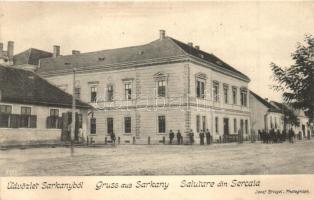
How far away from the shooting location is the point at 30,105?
14.9 m

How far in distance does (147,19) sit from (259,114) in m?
18.2

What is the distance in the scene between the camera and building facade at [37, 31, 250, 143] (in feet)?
60.7

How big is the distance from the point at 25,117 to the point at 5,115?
87 centimetres

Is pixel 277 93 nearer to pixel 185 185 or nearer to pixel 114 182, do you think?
pixel 185 185

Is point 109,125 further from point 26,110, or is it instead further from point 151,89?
point 26,110

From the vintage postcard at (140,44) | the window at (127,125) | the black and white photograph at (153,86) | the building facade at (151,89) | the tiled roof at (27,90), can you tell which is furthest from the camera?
the window at (127,125)

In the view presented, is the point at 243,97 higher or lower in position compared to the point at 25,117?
higher

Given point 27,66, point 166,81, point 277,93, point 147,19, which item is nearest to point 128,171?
point 147,19

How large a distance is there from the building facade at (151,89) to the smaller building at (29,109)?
2.82 metres

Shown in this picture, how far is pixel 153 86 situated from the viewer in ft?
63.1

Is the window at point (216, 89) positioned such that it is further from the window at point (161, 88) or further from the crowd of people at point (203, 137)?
the window at point (161, 88)

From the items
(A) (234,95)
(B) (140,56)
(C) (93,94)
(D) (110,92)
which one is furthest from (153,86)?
(A) (234,95)

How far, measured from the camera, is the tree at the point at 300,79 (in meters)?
8.73

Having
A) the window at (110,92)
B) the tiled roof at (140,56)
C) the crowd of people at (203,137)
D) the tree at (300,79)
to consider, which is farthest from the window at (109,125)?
the tree at (300,79)
